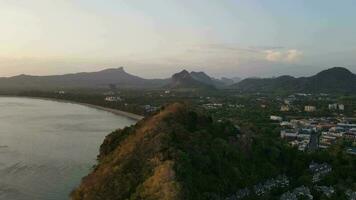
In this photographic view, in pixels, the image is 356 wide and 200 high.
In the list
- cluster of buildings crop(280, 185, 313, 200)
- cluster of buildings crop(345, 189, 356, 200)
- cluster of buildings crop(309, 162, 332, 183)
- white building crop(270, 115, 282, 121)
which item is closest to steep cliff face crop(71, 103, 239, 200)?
cluster of buildings crop(280, 185, 313, 200)

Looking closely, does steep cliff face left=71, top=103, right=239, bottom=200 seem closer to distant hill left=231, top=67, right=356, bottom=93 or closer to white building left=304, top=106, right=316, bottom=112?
white building left=304, top=106, right=316, bottom=112

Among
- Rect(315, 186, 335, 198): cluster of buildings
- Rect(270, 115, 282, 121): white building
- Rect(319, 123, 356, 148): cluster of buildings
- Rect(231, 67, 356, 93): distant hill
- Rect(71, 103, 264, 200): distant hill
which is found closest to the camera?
Rect(71, 103, 264, 200): distant hill

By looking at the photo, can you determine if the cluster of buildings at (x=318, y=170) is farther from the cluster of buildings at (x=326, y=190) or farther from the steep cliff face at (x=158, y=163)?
the steep cliff face at (x=158, y=163)

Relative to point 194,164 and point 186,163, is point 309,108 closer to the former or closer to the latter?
point 194,164

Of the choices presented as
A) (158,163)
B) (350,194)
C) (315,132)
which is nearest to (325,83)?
(315,132)

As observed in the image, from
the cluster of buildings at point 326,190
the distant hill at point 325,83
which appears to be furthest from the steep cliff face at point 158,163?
the distant hill at point 325,83
